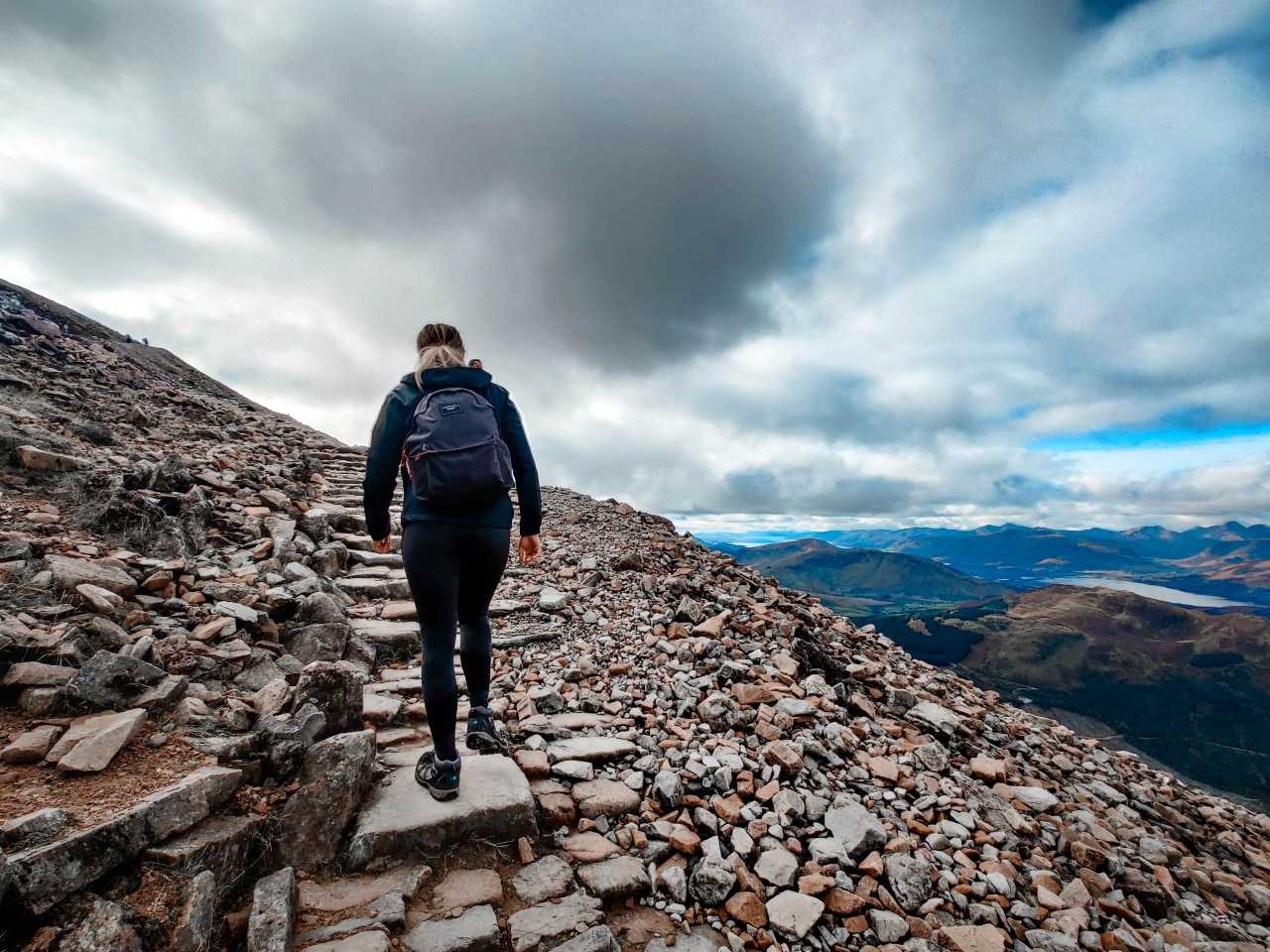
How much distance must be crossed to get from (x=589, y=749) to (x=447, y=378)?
14.0 feet

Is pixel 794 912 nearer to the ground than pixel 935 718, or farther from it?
nearer to the ground

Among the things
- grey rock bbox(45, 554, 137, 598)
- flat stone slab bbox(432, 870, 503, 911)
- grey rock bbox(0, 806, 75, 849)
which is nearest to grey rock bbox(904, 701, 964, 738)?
flat stone slab bbox(432, 870, 503, 911)

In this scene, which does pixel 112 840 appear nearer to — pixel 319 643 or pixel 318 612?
pixel 319 643

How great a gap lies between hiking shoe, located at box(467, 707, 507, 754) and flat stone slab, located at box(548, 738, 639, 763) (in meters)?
0.60

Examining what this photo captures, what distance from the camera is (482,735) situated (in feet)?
18.2

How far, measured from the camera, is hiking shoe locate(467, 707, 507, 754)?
18.2 ft

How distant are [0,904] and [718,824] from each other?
4.78 m

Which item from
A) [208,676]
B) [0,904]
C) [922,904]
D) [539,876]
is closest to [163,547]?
[208,676]

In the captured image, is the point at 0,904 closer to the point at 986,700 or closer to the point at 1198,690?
the point at 986,700

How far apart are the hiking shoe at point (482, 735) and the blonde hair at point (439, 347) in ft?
11.6

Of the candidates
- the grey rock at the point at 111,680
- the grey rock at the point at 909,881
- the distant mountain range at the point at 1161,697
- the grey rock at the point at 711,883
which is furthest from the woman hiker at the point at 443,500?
the distant mountain range at the point at 1161,697

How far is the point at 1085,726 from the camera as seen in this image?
13712 cm

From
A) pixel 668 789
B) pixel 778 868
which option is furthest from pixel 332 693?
pixel 778 868

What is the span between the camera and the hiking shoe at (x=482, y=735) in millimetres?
5539
